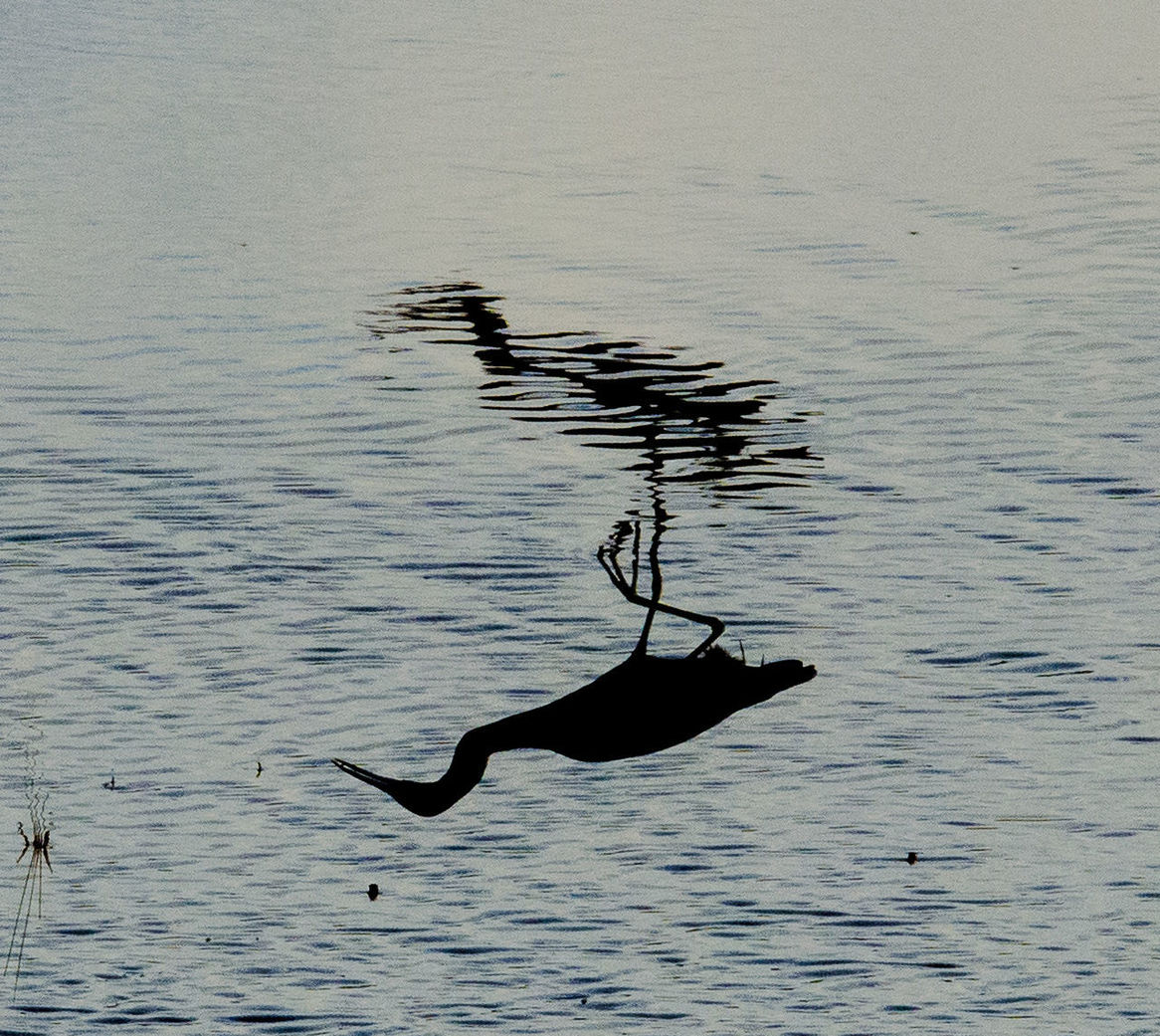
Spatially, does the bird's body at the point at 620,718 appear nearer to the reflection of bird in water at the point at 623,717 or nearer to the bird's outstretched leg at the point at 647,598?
the reflection of bird in water at the point at 623,717

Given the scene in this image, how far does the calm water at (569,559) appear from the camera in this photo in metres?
6.49

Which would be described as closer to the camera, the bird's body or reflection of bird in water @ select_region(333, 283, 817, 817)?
the bird's body

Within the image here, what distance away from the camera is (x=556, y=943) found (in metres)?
6.49

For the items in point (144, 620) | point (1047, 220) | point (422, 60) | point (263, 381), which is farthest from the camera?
point (422, 60)

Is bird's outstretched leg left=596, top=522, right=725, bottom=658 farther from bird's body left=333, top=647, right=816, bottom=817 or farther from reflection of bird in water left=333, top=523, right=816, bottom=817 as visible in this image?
bird's body left=333, top=647, right=816, bottom=817

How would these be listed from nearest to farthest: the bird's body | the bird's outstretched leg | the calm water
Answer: the calm water, the bird's body, the bird's outstretched leg

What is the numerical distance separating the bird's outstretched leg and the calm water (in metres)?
0.07

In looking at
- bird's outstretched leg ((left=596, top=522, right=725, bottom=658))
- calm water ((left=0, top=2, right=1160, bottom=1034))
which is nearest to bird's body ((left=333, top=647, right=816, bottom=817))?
calm water ((left=0, top=2, right=1160, bottom=1034))

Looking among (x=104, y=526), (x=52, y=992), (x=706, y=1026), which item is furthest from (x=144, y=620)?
(x=706, y=1026)

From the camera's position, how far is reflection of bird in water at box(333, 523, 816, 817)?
7.21 m

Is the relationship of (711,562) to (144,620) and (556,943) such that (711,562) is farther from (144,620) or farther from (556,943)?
(556,943)

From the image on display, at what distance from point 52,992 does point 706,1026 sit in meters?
1.57

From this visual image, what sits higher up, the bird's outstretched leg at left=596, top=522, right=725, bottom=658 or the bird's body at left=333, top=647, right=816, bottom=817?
the bird's body at left=333, top=647, right=816, bottom=817

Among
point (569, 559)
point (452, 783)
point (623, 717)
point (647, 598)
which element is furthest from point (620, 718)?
point (569, 559)
